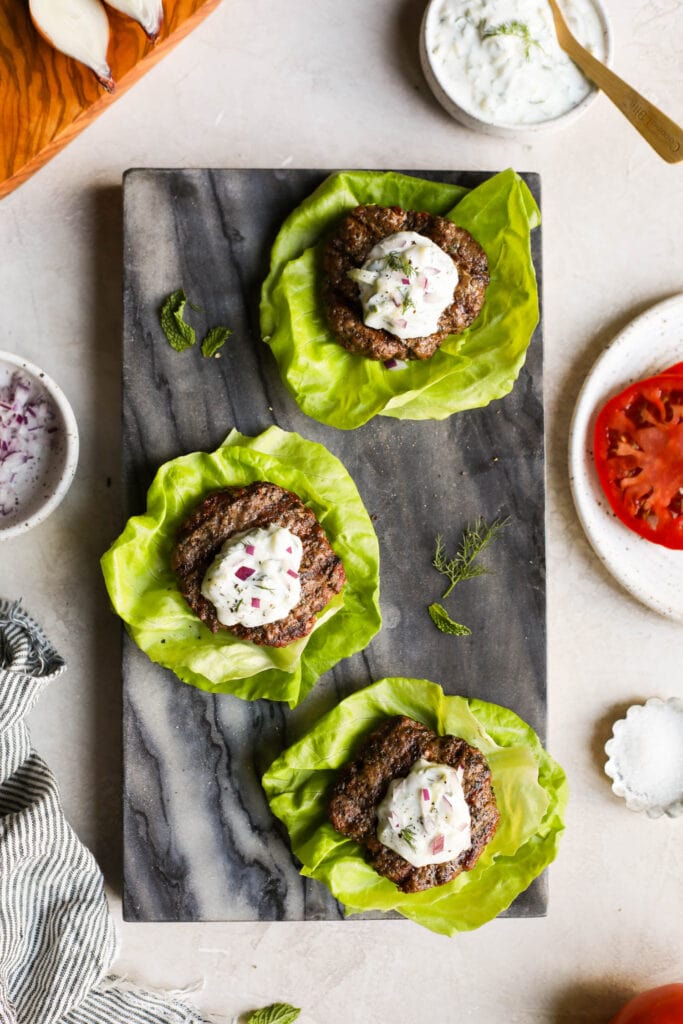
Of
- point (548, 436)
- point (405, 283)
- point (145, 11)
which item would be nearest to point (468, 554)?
point (548, 436)

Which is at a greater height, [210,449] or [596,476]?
[210,449]

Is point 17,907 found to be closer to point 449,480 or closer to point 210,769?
point 210,769

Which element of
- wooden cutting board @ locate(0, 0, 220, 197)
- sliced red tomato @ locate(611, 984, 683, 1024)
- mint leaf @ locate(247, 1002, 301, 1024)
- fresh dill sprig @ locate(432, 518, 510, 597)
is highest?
wooden cutting board @ locate(0, 0, 220, 197)

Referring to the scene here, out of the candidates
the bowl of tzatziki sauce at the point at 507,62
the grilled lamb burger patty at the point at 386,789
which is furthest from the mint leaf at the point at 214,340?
the grilled lamb burger patty at the point at 386,789

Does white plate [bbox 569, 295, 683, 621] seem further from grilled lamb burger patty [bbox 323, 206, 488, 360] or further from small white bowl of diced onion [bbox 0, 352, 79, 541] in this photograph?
small white bowl of diced onion [bbox 0, 352, 79, 541]

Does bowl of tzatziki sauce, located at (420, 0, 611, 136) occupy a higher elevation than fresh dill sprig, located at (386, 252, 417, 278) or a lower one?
higher

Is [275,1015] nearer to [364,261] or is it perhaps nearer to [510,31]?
[364,261]

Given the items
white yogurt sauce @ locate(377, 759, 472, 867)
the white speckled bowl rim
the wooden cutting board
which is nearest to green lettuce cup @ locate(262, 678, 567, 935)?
white yogurt sauce @ locate(377, 759, 472, 867)
